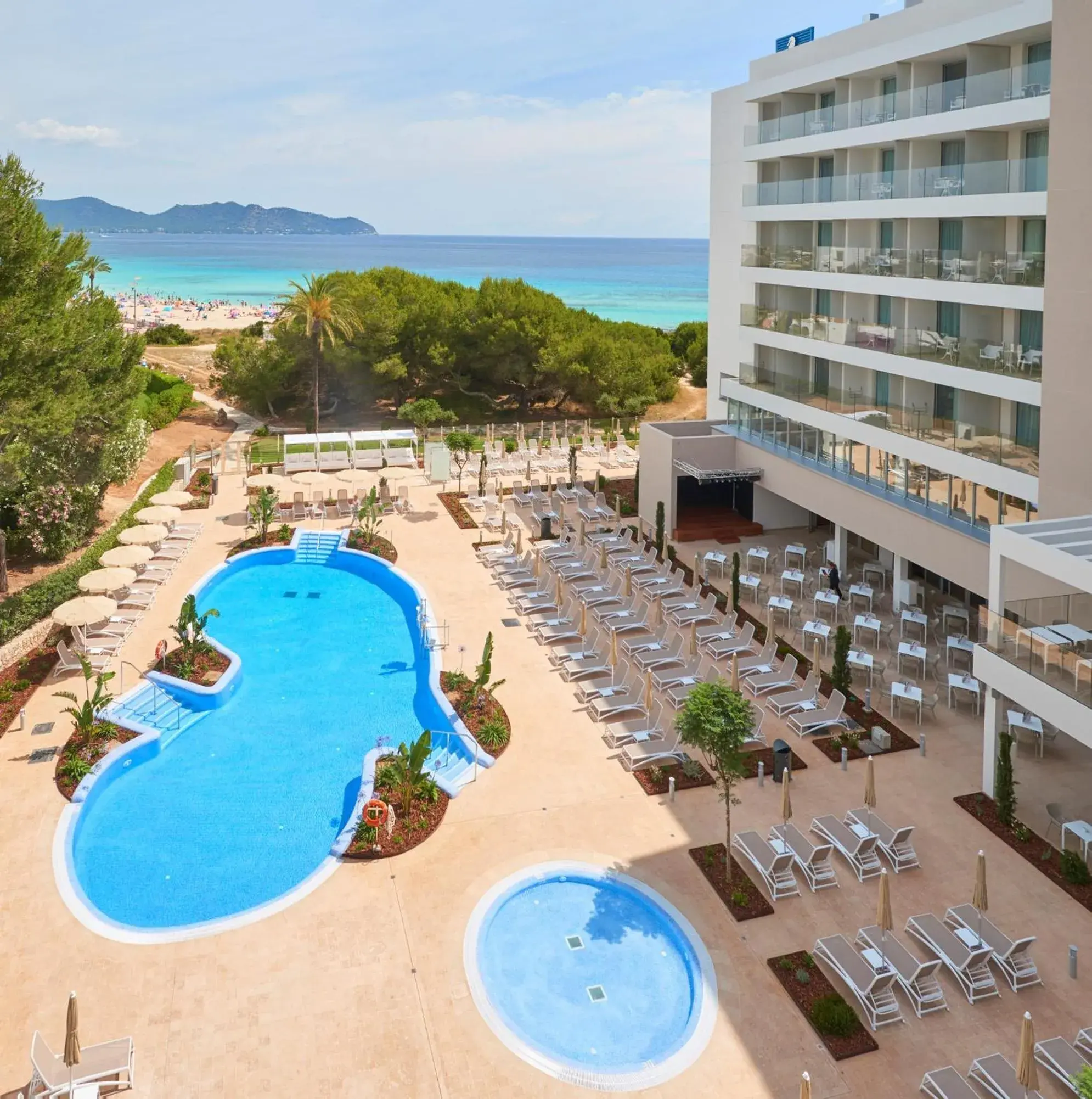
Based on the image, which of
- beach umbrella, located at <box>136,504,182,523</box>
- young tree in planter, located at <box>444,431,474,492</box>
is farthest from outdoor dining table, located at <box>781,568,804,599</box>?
beach umbrella, located at <box>136,504,182,523</box>

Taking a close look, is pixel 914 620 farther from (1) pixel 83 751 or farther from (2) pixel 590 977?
(1) pixel 83 751

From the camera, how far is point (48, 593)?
2378cm

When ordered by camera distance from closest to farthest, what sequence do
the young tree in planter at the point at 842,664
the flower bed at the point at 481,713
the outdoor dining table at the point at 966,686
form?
the flower bed at the point at 481,713 → the outdoor dining table at the point at 966,686 → the young tree in planter at the point at 842,664

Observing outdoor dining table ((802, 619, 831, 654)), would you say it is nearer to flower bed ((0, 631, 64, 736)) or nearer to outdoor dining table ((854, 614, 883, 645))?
outdoor dining table ((854, 614, 883, 645))

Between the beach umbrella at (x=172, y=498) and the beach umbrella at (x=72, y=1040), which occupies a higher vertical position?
the beach umbrella at (x=172, y=498)

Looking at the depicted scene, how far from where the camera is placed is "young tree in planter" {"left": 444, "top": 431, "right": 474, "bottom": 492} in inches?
1490

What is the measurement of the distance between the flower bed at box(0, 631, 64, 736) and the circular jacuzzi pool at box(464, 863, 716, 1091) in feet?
35.7

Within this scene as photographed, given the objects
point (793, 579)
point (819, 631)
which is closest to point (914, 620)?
point (819, 631)

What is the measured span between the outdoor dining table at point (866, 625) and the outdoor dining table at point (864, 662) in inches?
49.1

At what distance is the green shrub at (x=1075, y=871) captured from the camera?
1408 centimetres

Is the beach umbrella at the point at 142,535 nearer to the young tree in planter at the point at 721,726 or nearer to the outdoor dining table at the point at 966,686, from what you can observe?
the young tree in planter at the point at 721,726

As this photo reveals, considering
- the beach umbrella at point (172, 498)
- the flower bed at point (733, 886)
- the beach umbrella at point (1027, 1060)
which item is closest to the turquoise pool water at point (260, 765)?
the beach umbrella at point (172, 498)

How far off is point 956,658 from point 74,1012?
17.1 m

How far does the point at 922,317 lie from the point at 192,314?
370 ft
